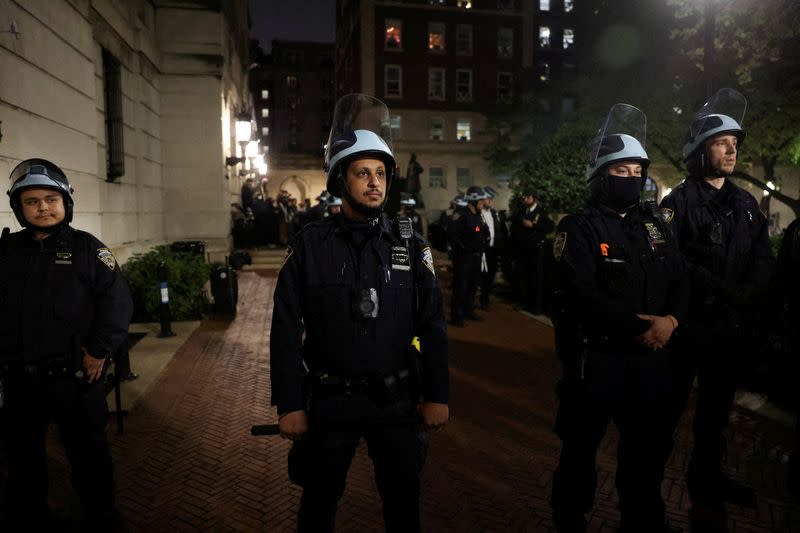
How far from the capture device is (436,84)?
152 ft

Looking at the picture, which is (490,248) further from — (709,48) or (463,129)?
(463,129)

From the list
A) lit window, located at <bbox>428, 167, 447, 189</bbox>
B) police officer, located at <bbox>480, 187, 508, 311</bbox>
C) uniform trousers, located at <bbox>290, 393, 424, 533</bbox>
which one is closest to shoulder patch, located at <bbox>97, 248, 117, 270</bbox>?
uniform trousers, located at <bbox>290, 393, 424, 533</bbox>

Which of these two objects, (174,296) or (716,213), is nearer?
(716,213)

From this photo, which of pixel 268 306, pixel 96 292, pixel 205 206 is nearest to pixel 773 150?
pixel 268 306

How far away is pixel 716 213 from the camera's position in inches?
148

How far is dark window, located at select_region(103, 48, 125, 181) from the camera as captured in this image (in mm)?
10641

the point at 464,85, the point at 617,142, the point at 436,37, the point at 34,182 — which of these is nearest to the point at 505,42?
the point at 464,85

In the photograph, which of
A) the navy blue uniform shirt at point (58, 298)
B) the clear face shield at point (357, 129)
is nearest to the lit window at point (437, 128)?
the clear face shield at point (357, 129)

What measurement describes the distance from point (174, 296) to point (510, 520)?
729cm

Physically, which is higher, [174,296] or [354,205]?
[354,205]

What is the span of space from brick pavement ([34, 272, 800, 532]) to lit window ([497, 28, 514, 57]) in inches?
1762

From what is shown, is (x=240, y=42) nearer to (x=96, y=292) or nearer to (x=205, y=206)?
(x=205, y=206)

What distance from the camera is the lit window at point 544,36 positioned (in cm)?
5269

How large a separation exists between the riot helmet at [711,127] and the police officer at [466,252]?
18.0 feet
